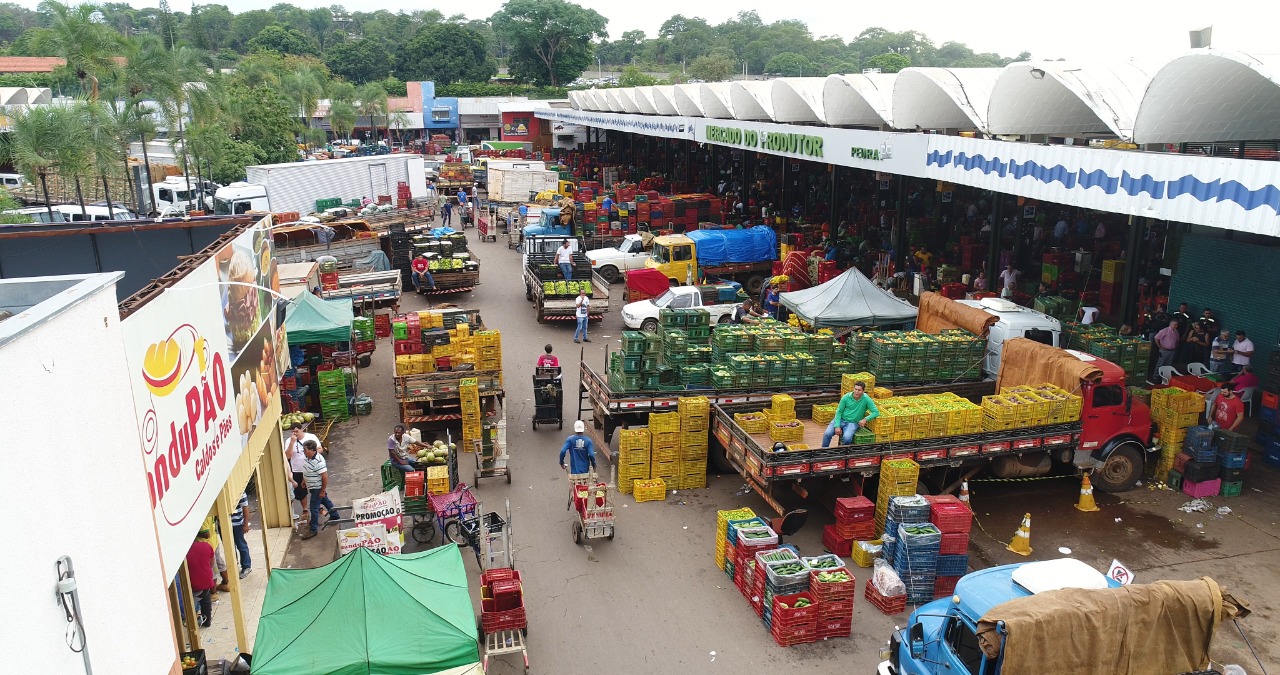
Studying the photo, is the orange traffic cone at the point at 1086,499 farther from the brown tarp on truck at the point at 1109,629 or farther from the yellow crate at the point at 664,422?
the yellow crate at the point at 664,422

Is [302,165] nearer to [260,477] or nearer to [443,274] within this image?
[443,274]

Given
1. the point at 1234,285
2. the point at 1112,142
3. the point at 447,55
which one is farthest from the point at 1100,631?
the point at 447,55

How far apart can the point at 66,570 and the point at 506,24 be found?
106 m

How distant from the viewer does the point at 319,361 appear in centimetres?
1820

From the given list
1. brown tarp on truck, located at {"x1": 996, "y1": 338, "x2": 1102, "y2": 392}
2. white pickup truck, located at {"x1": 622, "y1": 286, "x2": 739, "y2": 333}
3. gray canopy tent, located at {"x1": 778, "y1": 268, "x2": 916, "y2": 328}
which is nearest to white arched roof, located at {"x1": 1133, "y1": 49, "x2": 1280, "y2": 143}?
brown tarp on truck, located at {"x1": 996, "y1": 338, "x2": 1102, "y2": 392}

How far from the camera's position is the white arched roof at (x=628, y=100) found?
4872cm

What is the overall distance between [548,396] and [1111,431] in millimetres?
9852

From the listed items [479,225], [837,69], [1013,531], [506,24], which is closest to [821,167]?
[479,225]

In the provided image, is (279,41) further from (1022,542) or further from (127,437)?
(127,437)

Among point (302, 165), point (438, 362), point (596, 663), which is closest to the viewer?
point (596, 663)

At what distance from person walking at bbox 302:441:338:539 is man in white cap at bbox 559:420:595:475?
12.0ft

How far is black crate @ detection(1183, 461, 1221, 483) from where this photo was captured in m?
13.6

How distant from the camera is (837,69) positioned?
134 meters

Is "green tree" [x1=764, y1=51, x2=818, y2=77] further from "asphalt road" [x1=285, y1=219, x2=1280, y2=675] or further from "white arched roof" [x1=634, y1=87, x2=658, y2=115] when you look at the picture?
"asphalt road" [x1=285, y1=219, x2=1280, y2=675]
